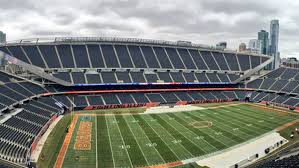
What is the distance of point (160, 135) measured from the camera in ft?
172

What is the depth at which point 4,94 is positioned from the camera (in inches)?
2352

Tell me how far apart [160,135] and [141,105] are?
107ft

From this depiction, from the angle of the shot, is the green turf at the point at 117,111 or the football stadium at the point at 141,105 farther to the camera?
the green turf at the point at 117,111

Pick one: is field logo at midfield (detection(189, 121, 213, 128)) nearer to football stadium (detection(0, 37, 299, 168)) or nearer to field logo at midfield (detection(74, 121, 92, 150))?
football stadium (detection(0, 37, 299, 168))

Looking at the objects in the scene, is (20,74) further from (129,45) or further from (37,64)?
(129,45)

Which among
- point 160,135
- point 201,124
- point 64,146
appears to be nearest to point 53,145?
point 64,146

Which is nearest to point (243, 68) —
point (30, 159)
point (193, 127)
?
point (193, 127)

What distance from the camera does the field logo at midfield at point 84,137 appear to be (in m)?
45.6

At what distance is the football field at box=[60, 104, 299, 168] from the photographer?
1618 inches

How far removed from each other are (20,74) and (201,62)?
61276 millimetres

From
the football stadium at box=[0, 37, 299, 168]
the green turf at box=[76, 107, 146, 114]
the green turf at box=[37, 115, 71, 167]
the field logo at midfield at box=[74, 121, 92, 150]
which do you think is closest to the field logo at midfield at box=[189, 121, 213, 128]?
the football stadium at box=[0, 37, 299, 168]

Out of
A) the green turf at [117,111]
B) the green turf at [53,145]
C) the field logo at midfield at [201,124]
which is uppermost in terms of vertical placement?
the green turf at [117,111]

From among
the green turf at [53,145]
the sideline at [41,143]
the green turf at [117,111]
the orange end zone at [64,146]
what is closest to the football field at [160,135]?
the orange end zone at [64,146]

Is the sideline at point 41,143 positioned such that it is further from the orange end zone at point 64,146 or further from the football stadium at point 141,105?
the orange end zone at point 64,146
